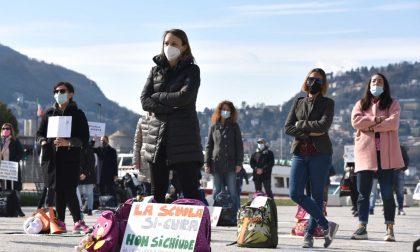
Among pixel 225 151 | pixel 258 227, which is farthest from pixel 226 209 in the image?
pixel 258 227

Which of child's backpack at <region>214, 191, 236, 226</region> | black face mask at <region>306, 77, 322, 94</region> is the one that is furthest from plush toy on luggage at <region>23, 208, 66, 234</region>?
child's backpack at <region>214, 191, 236, 226</region>

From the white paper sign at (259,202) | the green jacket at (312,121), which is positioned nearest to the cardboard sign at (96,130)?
the white paper sign at (259,202)

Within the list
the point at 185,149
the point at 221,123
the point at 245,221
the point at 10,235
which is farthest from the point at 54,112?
the point at 221,123

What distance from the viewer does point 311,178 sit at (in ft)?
42.5

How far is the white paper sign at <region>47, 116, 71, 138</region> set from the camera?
14062mm

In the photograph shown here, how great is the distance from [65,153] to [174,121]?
3.75 m

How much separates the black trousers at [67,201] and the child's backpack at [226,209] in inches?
147

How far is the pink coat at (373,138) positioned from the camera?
14.0 m

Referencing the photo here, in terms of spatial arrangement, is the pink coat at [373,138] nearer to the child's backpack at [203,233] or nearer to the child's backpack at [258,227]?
the child's backpack at [258,227]

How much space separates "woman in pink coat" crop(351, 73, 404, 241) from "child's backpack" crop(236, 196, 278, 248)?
5.53 feet

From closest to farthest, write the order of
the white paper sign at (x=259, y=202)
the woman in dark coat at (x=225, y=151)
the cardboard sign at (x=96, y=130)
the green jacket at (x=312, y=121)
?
the green jacket at (x=312, y=121), the white paper sign at (x=259, y=202), the woman in dark coat at (x=225, y=151), the cardboard sign at (x=96, y=130)

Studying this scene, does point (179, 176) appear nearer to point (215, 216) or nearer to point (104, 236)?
point (104, 236)

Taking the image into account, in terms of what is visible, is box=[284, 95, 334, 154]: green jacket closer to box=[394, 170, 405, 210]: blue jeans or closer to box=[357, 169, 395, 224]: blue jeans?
box=[357, 169, 395, 224]: blue jeans

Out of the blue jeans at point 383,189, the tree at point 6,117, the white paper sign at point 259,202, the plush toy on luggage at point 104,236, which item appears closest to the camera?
the plush toy on luggage at point 104,236
